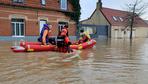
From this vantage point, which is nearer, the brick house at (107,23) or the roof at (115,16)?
the brick house at (107,23)

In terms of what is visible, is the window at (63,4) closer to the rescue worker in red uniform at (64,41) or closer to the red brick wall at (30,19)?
the red brick wall at (30,19)

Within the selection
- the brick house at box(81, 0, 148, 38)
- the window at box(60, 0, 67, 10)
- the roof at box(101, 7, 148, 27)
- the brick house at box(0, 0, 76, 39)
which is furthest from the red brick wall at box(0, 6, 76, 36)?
the roof at box(101, 7, 148, 27)

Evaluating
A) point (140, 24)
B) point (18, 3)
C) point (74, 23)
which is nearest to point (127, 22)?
point (140, 24)

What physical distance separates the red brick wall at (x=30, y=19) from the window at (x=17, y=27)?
473 millimetres

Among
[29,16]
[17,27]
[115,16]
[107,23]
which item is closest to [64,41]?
[17,27]

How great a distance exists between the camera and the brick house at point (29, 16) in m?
27.2

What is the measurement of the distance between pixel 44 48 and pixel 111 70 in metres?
7.37

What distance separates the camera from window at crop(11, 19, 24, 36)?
1109 inches

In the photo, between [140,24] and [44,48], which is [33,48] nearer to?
[44,48]

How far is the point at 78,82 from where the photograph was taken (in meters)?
8.16

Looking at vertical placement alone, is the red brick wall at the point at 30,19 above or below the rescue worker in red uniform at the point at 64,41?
above

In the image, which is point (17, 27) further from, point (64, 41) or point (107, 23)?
point (107, 23)

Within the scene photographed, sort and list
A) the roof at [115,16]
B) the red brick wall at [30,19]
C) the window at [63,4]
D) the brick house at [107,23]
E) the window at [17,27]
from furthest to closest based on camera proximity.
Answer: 1. the roof at [115,16]
2. the brick house at [107,23]
3. the window at [63,4]
4. the window at [17,27]
5. the red brick wall at [30,19]

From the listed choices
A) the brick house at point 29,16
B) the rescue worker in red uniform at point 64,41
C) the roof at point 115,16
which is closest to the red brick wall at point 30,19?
the brick house at point 29,16
